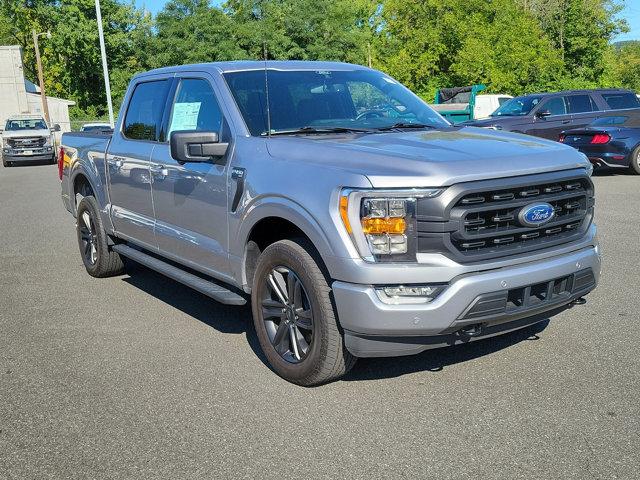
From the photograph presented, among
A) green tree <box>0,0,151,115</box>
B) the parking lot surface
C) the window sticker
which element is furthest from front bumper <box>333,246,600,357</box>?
green tree <box>0,0,151,115</box>

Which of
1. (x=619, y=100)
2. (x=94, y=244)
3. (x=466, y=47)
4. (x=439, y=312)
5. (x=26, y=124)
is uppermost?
(x=466, y=47)

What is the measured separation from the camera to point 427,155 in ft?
12.4

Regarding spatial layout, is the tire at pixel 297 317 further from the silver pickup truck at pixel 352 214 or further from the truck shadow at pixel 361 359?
the truck shadow at pixel 361 359

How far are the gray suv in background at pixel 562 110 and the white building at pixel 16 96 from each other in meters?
38.7

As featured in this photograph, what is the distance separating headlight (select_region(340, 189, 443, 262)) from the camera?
3.58 m

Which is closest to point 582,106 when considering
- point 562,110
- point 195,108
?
point 562,110

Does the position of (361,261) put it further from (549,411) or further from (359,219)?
(549,411)

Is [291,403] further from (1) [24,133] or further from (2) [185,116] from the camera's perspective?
(1) [24,133]

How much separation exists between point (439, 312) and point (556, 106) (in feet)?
48.6

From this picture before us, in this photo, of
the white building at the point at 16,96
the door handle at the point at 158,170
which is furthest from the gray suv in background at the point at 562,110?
the white building at the point at 16,96

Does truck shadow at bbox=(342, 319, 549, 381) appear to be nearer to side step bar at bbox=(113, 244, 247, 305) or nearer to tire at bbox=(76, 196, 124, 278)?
side step bar at bbox=(113, 244, 247, 305)

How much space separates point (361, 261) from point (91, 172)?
4227 mm

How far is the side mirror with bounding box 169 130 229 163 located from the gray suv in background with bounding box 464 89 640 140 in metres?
13.1

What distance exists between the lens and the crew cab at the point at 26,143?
26.2 metres
